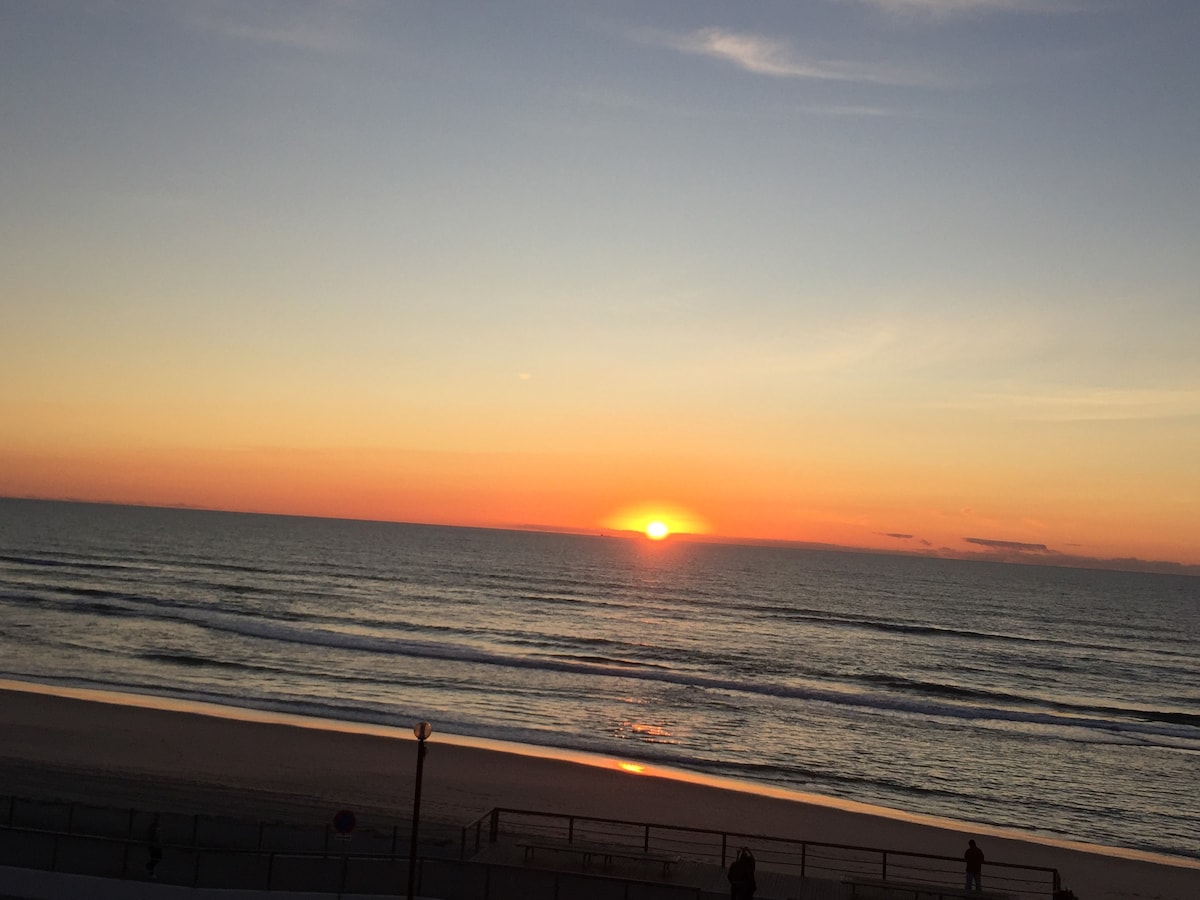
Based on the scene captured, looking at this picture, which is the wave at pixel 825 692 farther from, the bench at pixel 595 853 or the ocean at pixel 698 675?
the bench at pixel 595 853

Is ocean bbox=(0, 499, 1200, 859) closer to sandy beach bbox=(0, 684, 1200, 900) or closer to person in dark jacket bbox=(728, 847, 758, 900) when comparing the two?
sandy beach bbox=(0, 684, 1200, 900)

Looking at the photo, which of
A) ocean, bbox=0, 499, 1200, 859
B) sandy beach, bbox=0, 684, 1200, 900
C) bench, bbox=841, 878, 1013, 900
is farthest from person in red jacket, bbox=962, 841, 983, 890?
ocean, bbox=0, 499, 1200, 859

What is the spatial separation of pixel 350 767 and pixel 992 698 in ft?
119

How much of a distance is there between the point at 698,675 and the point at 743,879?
123 ft

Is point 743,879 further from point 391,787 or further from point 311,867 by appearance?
point 391,787

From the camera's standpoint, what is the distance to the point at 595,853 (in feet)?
55.4

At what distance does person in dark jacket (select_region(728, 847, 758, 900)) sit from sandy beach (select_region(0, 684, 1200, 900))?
971 cm

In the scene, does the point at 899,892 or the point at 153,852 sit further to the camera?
the point at 899,892

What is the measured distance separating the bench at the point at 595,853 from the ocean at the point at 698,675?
567 inches

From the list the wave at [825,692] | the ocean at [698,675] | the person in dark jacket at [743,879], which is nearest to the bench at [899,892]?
the person in dark jacket at [743,879]

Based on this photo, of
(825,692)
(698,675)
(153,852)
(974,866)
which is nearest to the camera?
(153,852)

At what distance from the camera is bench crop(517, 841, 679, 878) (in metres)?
16.9

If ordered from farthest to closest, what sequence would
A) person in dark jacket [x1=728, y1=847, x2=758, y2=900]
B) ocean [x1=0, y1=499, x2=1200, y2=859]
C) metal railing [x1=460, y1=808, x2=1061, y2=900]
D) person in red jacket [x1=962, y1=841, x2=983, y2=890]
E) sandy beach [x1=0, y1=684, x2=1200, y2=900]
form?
1. ocean [x1=0, y1=499, x2=1200, y2=859]
2. sandy beach [x1=0, y1=684, x2=1200, y2=900]
3. metal railing [x1=460, y1=808, x2=1061, y2=900]
4. person in red jacket [x1=962, y1=841, x2=983, y2=890]
5. person in dark jacket [x1=728, y1=847, x2=758, y2=900]

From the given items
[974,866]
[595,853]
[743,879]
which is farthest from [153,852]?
[974,866]
